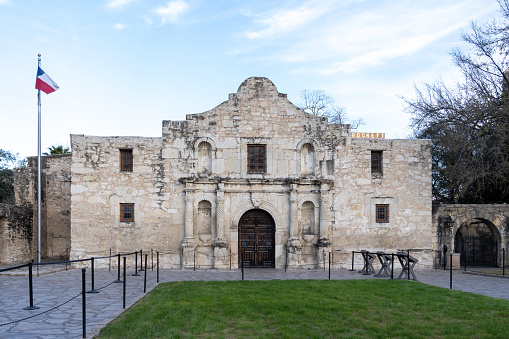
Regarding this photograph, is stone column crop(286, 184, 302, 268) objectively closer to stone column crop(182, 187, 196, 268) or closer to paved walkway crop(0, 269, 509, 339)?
paved walkway crop(0, 269, 509, 339)

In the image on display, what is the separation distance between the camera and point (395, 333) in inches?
283

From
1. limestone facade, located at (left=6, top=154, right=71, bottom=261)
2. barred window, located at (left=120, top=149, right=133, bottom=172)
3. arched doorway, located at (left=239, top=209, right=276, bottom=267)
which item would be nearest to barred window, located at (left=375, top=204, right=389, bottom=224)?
arched doorway, located at (left=239, top=209, right=276, bottom=267)

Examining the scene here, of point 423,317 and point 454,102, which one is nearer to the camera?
point 423,317

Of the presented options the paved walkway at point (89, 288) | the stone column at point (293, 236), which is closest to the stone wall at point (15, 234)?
the paved walkway at point (89, 288)

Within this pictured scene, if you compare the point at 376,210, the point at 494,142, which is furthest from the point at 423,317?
the point at 494,142

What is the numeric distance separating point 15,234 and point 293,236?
526 inches

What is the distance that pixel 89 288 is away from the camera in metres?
12.5

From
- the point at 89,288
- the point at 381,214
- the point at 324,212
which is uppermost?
the point at 324,212

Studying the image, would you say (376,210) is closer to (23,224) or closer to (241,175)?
(241,175)

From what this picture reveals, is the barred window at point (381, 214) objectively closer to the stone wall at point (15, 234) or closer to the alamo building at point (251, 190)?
the alamo building at point (251, 190)

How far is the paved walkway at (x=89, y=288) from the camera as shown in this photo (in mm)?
7770

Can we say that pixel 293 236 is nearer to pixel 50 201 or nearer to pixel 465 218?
pixel 465 218

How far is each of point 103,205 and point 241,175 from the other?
5824mm

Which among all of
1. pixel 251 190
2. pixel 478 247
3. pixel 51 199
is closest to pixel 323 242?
pixel 251 190
